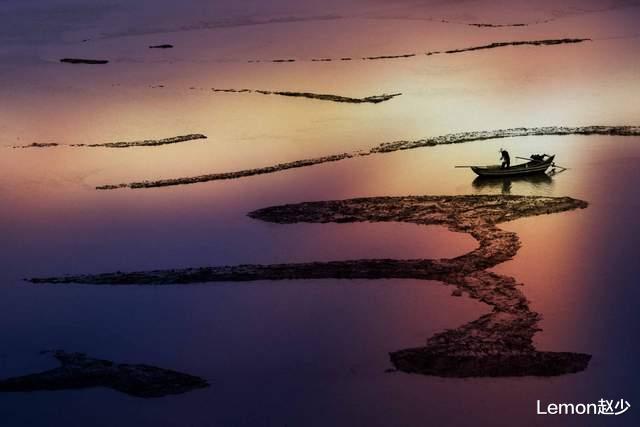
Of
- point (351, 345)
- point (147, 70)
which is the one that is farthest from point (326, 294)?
point (147, 70)

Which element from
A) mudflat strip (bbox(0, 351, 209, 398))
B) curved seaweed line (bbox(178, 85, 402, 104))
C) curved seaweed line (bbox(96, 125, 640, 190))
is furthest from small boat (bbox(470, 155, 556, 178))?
mudflat strip (bbox(0, 351, 209, 398))

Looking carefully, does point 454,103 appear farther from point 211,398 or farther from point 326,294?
point 211,398

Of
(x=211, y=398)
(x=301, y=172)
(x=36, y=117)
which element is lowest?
(x=211, y=398)

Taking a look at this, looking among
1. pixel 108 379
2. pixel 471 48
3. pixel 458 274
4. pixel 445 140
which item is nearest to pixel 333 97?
pixel 445 140

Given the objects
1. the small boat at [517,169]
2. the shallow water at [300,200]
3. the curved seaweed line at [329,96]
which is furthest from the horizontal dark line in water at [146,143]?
the small boat at [517,169]

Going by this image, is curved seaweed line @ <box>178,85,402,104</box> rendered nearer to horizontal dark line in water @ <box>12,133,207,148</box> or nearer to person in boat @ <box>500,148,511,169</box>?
horizontal dark line in water @ <box>12,133,207,148</box>

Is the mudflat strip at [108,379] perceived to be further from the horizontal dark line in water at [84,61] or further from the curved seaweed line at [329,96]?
the horizontal dark line in water at [84,61]
